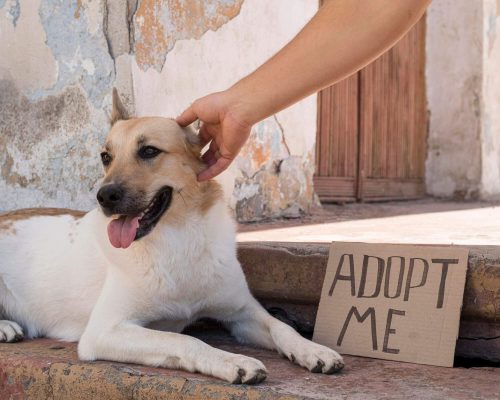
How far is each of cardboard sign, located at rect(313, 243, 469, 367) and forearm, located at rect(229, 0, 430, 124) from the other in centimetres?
74

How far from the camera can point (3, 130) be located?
382cm

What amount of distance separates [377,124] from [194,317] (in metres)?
4.45

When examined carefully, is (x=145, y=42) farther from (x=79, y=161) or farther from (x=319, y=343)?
(x=319, y=343)

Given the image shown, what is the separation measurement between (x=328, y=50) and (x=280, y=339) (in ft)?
3.32

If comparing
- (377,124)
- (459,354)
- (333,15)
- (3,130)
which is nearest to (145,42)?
(3,130)

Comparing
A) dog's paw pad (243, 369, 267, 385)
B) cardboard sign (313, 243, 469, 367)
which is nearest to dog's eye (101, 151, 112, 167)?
cardboard sign (313, 243, 469, 367)

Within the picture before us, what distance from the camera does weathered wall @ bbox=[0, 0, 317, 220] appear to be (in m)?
3.54

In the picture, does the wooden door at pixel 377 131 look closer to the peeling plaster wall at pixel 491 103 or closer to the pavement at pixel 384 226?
the pavement at pixel 384 226

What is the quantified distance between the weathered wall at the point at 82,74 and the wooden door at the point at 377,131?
6.17 feet

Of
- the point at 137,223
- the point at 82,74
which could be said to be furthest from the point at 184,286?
the point at 82,74

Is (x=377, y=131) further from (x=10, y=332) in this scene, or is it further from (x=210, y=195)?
(x=10, y=332)

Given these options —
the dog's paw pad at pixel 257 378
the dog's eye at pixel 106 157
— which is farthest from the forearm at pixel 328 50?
the dog's paw pad at pixel 257 378

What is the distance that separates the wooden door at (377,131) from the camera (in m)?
5.89

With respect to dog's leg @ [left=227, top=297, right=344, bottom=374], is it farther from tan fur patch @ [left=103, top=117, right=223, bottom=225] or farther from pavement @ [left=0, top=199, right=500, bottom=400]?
tan fur patch @ [left=103, top=117, right=223, bottom=225]
